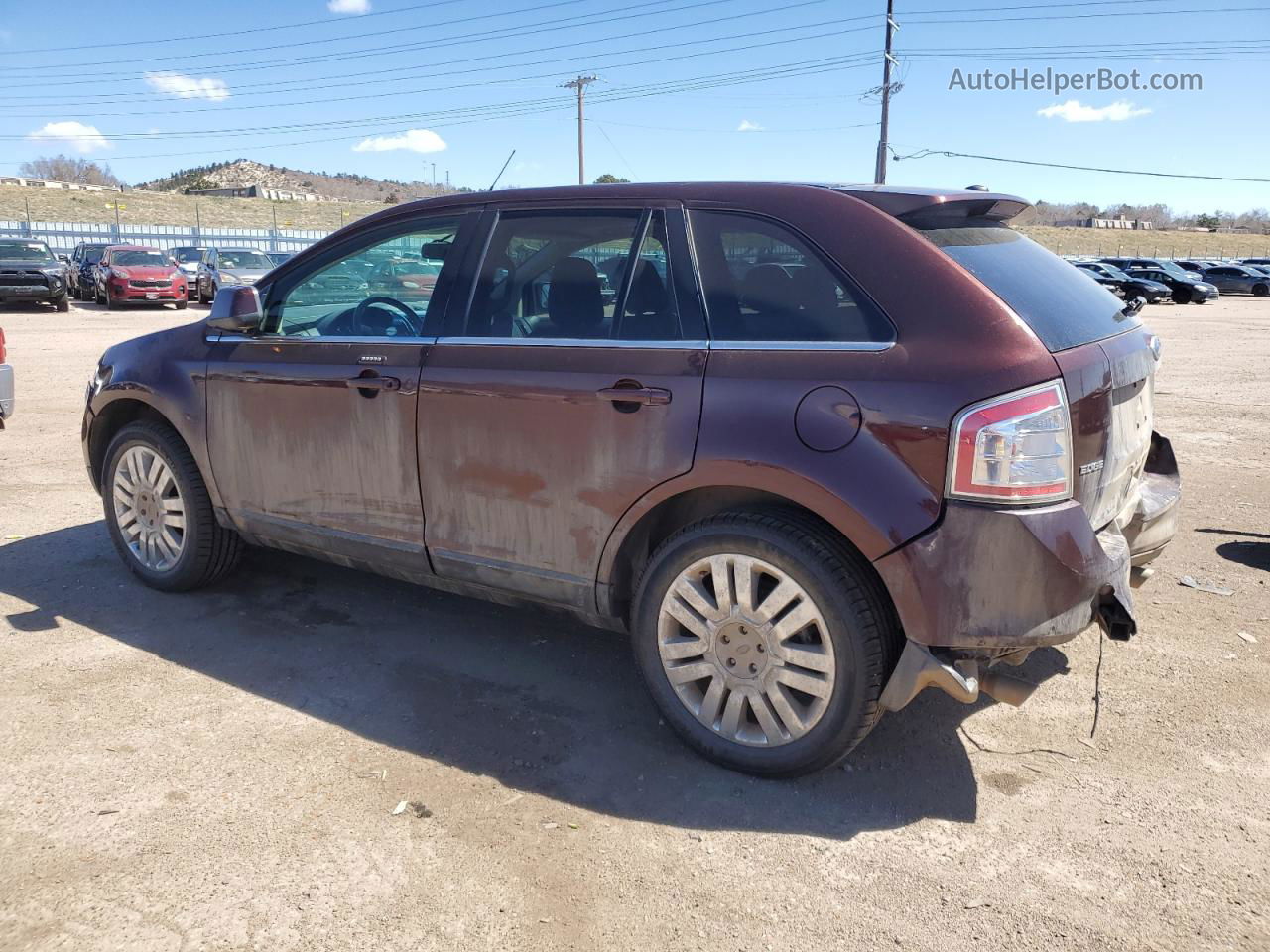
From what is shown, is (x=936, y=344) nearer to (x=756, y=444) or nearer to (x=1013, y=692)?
(x=756, y=444)

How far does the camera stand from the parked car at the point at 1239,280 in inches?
1757

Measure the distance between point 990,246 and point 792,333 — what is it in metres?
0.76

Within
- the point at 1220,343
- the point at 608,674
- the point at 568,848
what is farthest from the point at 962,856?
the point at 1220,343

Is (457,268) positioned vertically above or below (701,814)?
above

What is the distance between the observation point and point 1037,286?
10.6 feet

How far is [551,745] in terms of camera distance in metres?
3.51

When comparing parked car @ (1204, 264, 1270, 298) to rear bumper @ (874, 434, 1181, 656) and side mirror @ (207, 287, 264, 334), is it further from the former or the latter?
side mirror @ (207, 287, 264, 334)

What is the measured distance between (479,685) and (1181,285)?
138ft

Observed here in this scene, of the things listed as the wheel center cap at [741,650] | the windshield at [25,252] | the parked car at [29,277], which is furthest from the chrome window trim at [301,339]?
the windshield at [25,252]

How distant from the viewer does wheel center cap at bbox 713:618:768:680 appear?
→ 127 inches

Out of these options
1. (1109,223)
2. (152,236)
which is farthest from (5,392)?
(1109,223)

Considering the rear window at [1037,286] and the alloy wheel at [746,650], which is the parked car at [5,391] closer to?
the alloy wheel at [746,650]

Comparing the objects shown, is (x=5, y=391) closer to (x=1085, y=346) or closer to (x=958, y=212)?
(x=958, y=212)

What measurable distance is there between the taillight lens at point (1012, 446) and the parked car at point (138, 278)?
86.4 feet
